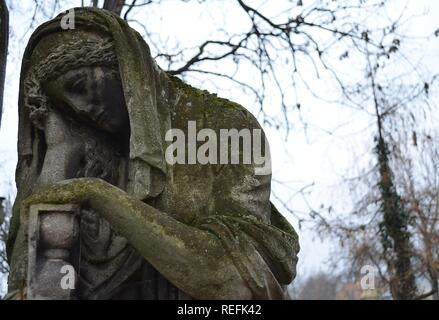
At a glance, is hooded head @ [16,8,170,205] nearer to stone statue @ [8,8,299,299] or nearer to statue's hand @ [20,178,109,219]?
stone statue @ [8,8,299,299]

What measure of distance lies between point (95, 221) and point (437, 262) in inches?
637

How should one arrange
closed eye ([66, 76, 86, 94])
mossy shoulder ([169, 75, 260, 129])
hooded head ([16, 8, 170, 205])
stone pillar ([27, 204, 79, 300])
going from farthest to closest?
mossy shoulder ([169, 75, 260, 129]) → closed eye ([66, 76, 86, 94]) → hooded head ([16, 8, 170, 205]) → stone pillar ([27, 204, 79, 300])

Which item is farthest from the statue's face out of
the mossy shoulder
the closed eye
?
the mossy shoulder

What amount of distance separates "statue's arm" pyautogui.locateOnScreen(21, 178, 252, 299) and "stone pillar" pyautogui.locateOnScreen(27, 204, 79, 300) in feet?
0.24

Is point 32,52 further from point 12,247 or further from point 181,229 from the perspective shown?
point 181,229

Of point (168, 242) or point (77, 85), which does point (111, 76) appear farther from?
point (168, 242)

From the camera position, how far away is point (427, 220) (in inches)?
778

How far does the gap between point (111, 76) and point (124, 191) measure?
2.23ft

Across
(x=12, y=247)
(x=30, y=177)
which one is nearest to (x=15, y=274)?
(x=12, y=247)

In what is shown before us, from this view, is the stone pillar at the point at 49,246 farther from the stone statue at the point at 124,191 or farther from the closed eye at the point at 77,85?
the closed eye at the point at 77,85

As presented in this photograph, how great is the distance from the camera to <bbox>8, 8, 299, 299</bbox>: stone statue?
3.91 metres

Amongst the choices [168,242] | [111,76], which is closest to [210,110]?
[111,76]

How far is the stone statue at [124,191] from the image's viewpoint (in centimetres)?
391

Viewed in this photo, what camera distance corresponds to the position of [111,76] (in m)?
4.48
